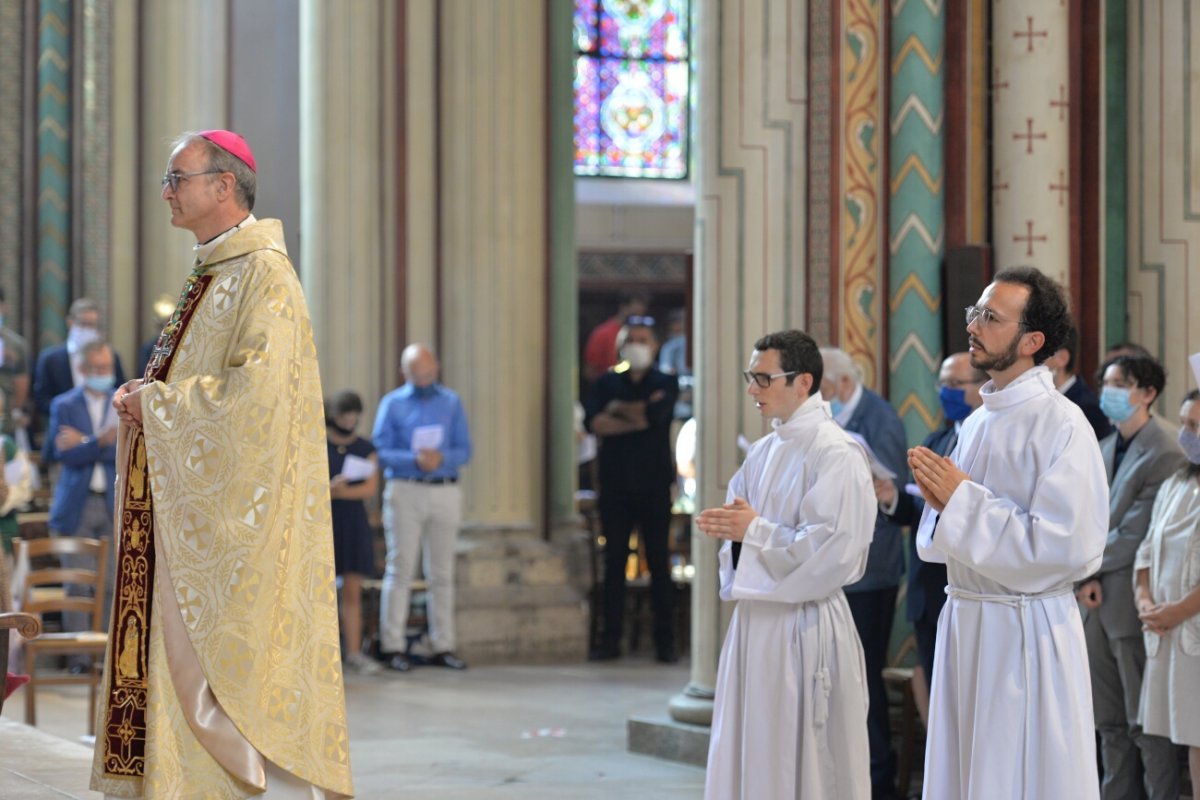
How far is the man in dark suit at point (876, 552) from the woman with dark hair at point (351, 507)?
3.70m

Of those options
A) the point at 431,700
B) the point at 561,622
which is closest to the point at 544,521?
the point at 561,622

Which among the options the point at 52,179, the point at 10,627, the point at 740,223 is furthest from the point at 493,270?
the point at 10,627

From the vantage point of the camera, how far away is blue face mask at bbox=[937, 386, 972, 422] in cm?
628

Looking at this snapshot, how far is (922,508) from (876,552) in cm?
48

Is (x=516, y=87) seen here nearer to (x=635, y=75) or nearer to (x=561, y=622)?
(x=561, y=622)

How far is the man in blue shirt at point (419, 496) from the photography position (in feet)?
33.0

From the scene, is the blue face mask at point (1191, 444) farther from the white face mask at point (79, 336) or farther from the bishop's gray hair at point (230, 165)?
the white face mask at point (79, 336)

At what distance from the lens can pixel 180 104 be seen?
38.1 feet

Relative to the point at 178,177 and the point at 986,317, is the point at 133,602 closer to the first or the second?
the point at 178,177

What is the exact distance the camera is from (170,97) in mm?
11609

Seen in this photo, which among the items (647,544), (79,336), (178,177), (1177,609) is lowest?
(647,544)

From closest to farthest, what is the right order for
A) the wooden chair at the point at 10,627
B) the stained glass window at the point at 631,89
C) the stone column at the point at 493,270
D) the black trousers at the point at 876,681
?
the wooden chair at the point at 10,627, the black trousers at the point at 876,681, the stone column at the point at 493,270, the stained glass window at the point at 631,89

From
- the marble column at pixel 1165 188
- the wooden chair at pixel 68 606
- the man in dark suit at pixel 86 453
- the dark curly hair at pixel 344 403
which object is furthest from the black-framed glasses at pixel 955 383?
the man in dark suit at pixel 86 453

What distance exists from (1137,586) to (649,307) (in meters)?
11.8
